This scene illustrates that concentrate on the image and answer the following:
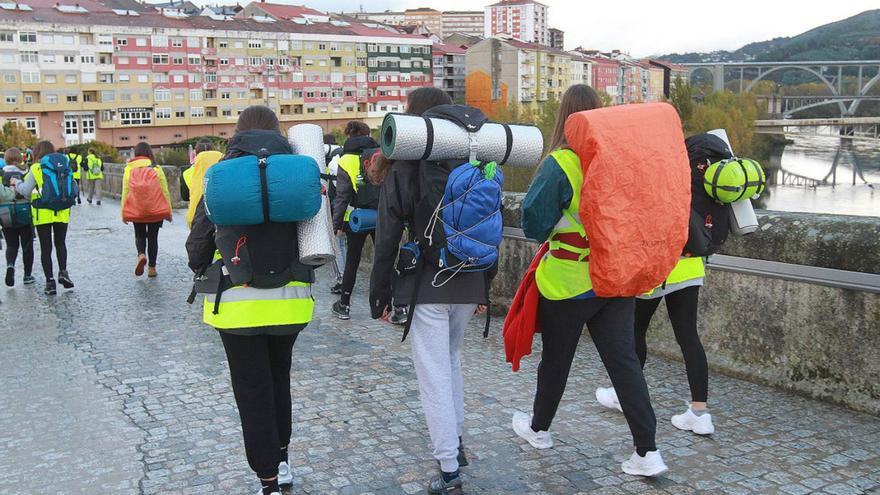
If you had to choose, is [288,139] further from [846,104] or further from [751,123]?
[846,104]

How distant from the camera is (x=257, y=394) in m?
4.03

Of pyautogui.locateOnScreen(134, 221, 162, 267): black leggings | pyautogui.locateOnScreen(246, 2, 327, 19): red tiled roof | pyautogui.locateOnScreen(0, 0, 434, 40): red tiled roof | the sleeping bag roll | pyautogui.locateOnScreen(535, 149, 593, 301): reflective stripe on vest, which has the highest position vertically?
pyautogui.locateOnScreen(246, 2, 327, 19): red tiled roof

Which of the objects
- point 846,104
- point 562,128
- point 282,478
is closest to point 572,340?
point 562,128

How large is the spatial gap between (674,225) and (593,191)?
1.53ft

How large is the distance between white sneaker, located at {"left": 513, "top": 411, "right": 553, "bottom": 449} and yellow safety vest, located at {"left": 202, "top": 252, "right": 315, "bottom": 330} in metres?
1.52

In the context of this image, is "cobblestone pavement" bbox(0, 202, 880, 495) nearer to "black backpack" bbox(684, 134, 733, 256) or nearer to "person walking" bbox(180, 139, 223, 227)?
"black backpack" bbox(684, 134, 733, 256)

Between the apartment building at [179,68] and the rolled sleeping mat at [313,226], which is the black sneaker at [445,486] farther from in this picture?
the apartment building at [179,68]

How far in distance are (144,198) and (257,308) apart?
7541 millimetres

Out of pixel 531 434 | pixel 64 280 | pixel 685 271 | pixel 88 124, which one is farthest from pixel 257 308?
pixel 88 124

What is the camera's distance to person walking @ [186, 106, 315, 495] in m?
3.94

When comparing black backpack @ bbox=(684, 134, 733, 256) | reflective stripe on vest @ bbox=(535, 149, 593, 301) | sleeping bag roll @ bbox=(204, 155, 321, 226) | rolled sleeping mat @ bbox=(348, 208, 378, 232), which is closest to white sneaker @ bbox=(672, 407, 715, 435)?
black backpack @ bbox=(684, 134, 733, 256)

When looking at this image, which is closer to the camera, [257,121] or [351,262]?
[257,121]

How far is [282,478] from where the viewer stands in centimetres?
435

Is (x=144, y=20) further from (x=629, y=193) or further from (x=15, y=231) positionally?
(x=629, y=193)
